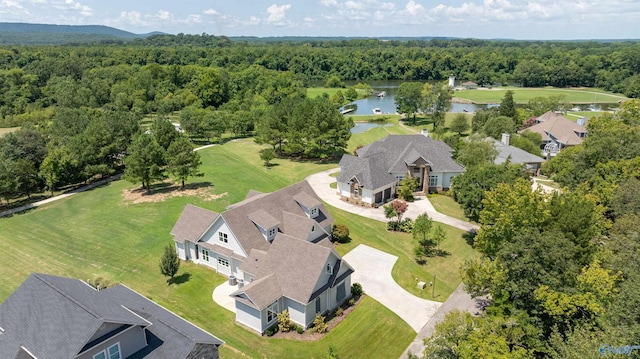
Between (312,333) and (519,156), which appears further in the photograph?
(519,156)

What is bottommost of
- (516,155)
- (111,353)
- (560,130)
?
(516,155)

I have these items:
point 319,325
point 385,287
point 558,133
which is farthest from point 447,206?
point 558,133

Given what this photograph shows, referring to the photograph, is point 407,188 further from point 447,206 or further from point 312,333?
point 312,333

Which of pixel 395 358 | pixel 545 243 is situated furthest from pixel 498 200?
pixel 395 358

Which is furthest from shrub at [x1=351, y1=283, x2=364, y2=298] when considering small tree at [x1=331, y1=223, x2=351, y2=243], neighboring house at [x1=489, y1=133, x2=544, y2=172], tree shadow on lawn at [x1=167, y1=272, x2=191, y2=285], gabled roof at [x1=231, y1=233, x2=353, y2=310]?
neighboring house at [x1=489, y1=133, x2=544, y2=172]

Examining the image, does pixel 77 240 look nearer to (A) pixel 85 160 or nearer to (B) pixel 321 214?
(A) pixel 85 160

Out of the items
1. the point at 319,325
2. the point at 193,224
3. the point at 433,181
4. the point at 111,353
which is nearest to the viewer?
the point at 111,353

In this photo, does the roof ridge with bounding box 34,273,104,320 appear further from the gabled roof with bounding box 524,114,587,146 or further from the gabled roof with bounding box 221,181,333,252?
the gabled roof with bounding box 524,114,587,146
